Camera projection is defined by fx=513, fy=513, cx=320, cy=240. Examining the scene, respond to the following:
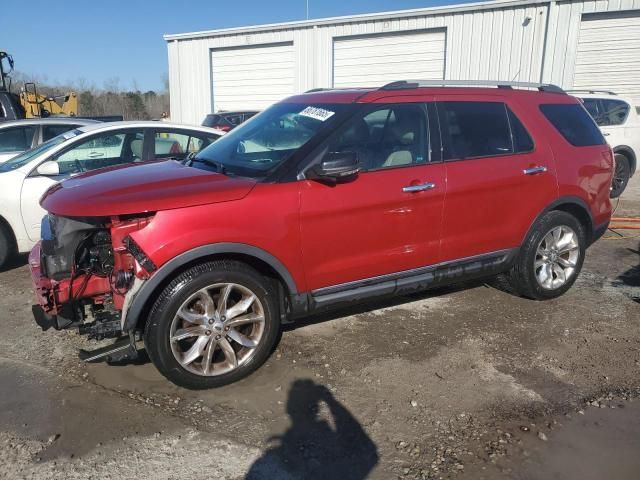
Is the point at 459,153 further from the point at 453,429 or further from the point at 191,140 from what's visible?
the point at 191,140

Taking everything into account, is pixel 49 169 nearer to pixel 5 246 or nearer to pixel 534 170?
pixel 5 246

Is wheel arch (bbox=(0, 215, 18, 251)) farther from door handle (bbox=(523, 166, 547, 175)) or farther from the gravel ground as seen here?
door handle (bbox=(523, 166, 547, 175))

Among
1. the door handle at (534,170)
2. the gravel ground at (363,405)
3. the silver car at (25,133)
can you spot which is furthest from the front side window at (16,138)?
the door handle at (534,170)

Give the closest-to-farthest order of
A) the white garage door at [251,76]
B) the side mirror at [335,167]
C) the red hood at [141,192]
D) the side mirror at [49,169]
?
the red hood at [141,192]
the side mirror at [335,167]
the side mirror at [49,169]
the white garage door at [251,76]

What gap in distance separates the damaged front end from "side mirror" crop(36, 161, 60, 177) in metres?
1.84

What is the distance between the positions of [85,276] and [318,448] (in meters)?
1.95

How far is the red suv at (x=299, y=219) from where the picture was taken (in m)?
3.08

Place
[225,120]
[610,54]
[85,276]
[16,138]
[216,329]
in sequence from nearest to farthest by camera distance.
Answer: [216,329]
[85,276]
[16,138]
[225,120]
[610,54]

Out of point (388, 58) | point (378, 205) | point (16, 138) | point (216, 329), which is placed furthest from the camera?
point (388, 58)

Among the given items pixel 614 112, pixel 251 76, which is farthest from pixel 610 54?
pixel 251 76

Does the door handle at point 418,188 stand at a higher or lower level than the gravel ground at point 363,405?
higher

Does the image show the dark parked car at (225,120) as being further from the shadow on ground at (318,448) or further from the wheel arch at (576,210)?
the shadow on ground at (318,448)

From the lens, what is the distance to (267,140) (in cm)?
396

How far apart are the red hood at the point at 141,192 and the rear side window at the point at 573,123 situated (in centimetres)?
294
